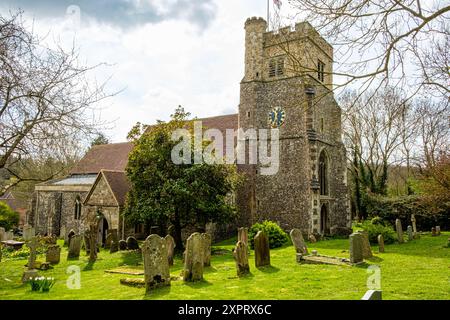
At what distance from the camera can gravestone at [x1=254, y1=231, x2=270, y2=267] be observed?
1017 cm

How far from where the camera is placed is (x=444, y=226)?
72.0ft

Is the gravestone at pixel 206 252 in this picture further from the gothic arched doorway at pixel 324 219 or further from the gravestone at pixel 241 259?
the gothic arched doorway at pixel 324 219

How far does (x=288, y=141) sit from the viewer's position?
19750 millimetres

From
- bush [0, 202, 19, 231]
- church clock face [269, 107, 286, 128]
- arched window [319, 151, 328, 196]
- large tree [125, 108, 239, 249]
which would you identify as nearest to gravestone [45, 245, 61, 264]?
large tree [125, 108, 239, 249]

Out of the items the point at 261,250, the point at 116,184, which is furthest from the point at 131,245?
the point at 261,250

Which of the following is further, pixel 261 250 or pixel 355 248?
pixel 261 250

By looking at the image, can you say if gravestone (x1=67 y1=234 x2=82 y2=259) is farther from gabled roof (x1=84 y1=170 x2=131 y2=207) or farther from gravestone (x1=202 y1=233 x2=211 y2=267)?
gravestone (x1=202 y1=233 x2=211 y2=267)

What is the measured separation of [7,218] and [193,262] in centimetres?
2649

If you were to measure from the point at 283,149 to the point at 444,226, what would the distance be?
477 inches

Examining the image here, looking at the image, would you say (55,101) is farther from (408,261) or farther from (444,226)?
(444,226)

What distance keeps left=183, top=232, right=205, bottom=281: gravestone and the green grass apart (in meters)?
0.25

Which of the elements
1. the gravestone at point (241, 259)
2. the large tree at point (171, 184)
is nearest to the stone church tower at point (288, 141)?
the large tree at point (171, 184)

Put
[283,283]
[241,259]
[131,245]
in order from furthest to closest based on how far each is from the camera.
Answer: [131,245] < [241,259] < [283,283]

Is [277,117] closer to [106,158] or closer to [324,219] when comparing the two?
[324,219]
